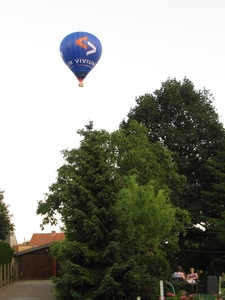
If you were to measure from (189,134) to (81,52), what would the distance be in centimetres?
1419

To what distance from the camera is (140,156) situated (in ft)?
109

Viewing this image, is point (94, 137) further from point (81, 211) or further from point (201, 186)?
point (201, 186)

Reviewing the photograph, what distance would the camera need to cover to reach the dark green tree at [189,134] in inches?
1570

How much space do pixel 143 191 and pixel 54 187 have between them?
38.8 ft

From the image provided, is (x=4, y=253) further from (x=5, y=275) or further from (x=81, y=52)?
(x=81, y=52)

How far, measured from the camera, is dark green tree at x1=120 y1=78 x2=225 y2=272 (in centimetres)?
3988

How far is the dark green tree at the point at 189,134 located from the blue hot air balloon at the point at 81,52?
1184 cm

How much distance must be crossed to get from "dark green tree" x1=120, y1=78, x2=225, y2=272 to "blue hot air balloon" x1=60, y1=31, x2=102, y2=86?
11844 millimetres

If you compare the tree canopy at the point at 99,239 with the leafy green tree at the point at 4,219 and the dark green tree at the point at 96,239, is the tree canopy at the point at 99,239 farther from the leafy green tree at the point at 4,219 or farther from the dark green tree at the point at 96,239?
the leafy green tree at the point at 4,219

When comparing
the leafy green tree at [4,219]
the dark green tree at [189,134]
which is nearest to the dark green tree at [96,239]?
the dark green tree at [189,134]

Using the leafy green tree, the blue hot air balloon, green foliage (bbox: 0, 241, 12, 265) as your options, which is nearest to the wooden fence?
green foliage (bbox: 0, 241, 12, 265)

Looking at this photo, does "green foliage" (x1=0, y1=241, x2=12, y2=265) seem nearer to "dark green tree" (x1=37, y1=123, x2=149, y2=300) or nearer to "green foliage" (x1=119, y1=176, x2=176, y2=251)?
"green foliage" (x1=119, y1=176, x2=176, y2=251)

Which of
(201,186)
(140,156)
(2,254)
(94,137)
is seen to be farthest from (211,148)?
(94,137)

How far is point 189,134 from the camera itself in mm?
41656
